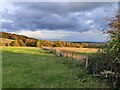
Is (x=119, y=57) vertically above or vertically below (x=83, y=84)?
above

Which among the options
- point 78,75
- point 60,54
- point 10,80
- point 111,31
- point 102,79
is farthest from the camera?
point 60,54

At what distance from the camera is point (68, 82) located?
43.6 feet

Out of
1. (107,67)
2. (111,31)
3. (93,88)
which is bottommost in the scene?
(93,88)

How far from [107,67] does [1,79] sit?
5.38 m

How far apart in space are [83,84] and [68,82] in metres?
0.81

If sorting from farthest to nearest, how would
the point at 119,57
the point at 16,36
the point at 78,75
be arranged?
the point at 16,36 → the point at 78,75 → the point at 119,57

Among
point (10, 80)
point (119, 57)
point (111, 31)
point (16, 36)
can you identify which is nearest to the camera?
point (119, 57)

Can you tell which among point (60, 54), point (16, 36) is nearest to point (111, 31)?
point (60, 54)

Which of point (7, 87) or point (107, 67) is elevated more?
point (107, 67)

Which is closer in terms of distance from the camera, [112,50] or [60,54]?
[112,50]

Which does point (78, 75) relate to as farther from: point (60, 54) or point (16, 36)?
point (16, 36)

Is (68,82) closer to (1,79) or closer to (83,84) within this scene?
(83,84)

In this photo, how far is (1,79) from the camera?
14.4 meters

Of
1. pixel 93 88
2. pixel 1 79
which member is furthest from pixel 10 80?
pixel 93 88
